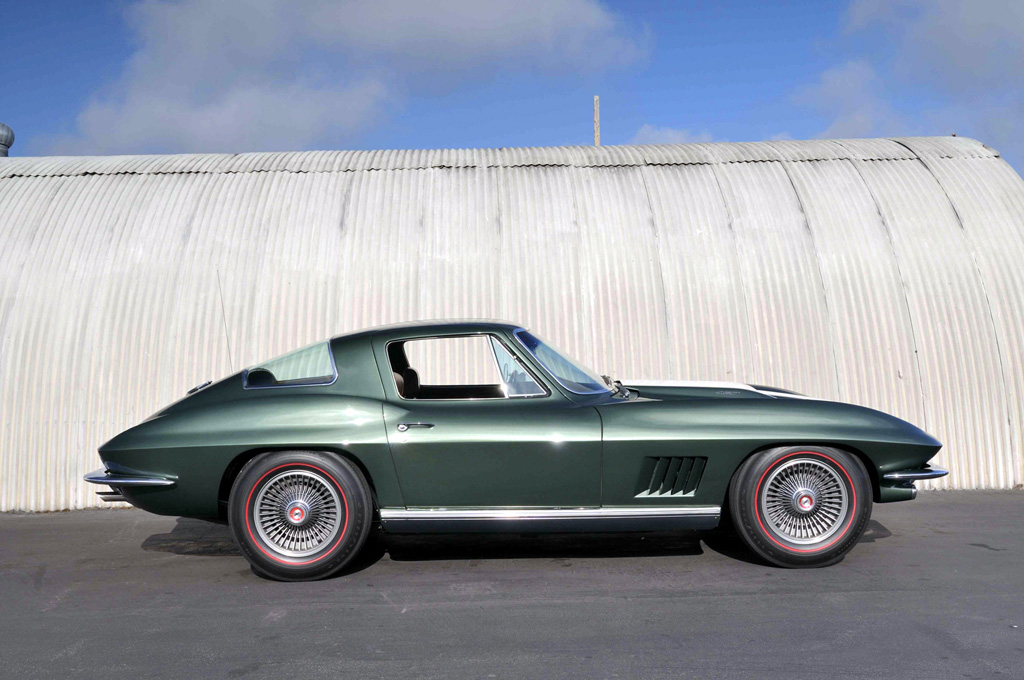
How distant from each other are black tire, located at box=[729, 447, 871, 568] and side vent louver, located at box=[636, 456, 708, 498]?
23 cm

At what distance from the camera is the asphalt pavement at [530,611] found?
338 cm

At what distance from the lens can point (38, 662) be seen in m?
3.49

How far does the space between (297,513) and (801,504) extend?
9.77ft

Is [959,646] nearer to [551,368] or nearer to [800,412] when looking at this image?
[800,412]

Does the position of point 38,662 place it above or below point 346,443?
below

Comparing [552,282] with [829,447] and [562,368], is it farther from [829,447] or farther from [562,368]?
[829,447]

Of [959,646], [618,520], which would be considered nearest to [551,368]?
[618,520]

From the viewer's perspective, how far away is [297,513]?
468 centimetres

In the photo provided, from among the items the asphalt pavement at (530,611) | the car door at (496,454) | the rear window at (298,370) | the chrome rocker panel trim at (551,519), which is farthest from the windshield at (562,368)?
the rear window at (298,370)

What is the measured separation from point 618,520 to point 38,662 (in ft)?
9.66

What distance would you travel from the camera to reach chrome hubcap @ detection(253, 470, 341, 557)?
185 inches

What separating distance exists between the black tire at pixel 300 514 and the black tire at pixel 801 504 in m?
2.25

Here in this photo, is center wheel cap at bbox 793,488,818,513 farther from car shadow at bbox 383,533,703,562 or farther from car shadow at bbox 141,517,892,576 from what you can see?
car shadow at bbox 383,533,703,562

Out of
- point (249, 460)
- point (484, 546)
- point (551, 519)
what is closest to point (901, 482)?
point (551, 519)
